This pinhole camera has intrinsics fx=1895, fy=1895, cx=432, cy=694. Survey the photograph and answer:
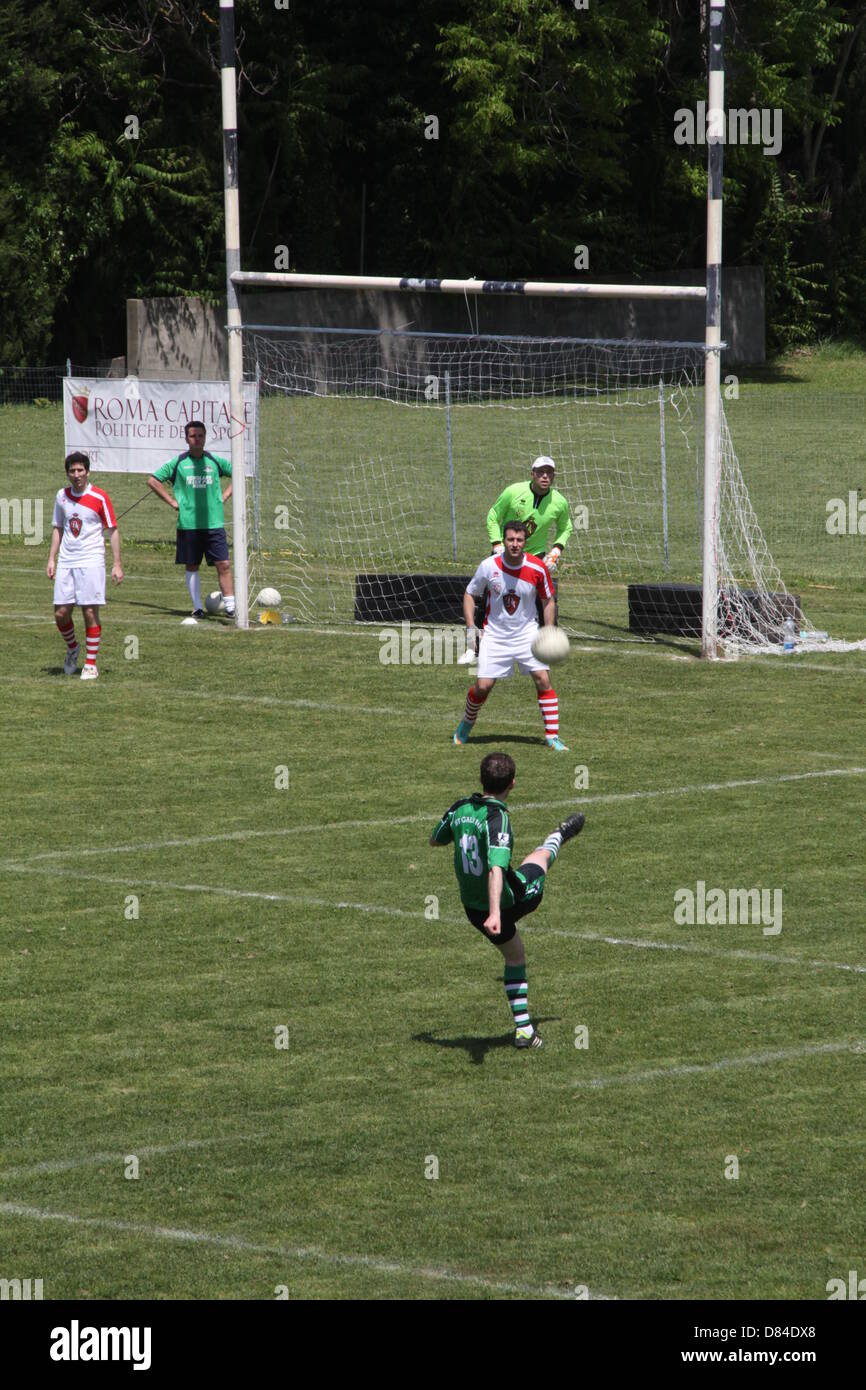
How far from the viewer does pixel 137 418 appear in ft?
99.7

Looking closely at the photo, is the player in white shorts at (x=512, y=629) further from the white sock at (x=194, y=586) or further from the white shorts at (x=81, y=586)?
the white sock at (x=194, y=586)

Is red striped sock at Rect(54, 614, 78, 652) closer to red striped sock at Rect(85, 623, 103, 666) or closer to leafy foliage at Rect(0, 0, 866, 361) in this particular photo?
red striped sock at Rect(85, 623, 103, 666)

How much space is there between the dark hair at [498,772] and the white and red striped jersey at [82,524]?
1041cm

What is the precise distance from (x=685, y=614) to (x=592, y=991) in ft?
41.6

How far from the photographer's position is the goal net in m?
23.1

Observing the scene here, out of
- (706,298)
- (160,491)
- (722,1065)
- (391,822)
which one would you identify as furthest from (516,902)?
(160,491)

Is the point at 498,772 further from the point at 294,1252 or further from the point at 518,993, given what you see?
the point at 294,1252

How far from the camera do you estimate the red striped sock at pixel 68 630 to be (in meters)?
18.9

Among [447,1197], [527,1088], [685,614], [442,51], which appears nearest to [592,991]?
[527,1088]

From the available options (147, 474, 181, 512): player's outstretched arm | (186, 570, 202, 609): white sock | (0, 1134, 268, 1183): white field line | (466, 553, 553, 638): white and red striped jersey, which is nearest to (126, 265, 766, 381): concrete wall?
(147, 474, 181, 512): player's outstretched arm

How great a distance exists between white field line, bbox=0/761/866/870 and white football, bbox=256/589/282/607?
9.94m

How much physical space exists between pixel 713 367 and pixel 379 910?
1039 cm

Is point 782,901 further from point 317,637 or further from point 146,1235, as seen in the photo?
point 317,637

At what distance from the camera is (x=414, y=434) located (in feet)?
132
